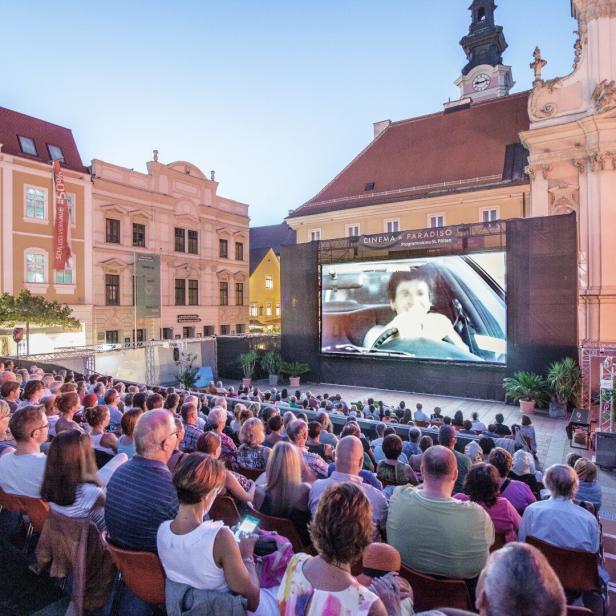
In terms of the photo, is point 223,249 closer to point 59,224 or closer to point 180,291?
point 180,291

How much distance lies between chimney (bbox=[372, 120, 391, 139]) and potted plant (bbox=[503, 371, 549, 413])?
20542 millimetres

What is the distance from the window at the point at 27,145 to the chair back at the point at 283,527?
24395 millimetres

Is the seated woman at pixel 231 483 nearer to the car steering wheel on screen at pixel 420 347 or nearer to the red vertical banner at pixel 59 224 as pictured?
the car steering wheel on screen at pixel 420 347

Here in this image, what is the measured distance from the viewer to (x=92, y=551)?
2598 mm

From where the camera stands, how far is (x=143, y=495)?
2389mm

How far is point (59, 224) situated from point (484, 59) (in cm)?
3358

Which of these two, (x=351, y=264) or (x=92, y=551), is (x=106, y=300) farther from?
(x=92, y=551)

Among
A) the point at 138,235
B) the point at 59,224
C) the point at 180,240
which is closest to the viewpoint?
the point at 59,224

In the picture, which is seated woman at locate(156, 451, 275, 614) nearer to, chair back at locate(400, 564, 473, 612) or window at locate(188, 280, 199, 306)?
chair back at locate(400, 564, 473, 612)

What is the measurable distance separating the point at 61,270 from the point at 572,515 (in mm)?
23396

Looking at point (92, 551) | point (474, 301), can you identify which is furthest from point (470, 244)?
point (92, 551)

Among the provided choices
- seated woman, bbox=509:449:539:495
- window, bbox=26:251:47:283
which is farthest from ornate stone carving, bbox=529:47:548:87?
window, bbox=26:251:47:283

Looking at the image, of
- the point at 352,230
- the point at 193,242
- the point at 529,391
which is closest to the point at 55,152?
the point at 193,242

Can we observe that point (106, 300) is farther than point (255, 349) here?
Yes
